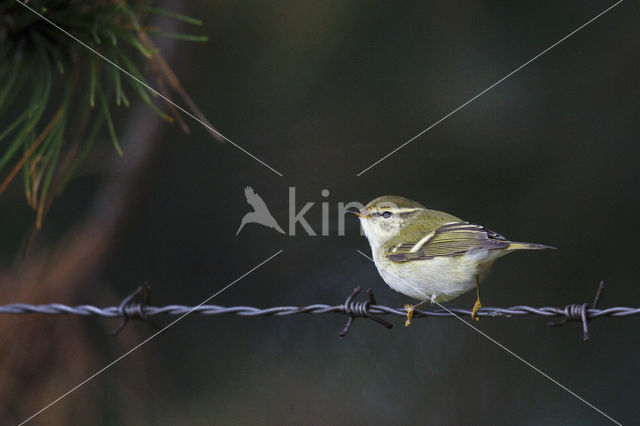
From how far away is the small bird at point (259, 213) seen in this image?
405 centimetres

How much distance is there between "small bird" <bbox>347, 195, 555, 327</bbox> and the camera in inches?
92.4

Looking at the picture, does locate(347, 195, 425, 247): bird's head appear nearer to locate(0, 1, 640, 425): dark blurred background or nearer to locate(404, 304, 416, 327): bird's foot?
locate(404, 304, 416, 327): bird's foot

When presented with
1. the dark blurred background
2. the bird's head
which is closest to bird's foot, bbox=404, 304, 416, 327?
the bird's head

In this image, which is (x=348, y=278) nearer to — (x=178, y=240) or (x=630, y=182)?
(x=178, y=240)

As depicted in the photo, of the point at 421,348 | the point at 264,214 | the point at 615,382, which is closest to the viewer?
the point at 615,382

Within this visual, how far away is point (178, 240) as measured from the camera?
4289 millimetres

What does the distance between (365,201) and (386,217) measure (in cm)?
95

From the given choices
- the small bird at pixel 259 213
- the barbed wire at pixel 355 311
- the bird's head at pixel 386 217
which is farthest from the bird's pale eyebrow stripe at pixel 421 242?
the small bird at pixel 259 213

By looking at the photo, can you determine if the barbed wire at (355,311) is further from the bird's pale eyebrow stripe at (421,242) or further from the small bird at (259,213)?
the small bird at (259,213)

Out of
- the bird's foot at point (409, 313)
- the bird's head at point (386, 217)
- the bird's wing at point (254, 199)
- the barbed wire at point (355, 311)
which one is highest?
the bird's wing at point (254, 199)

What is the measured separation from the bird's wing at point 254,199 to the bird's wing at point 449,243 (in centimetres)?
156

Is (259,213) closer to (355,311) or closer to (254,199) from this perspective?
(254,199)

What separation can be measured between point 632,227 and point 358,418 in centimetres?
179

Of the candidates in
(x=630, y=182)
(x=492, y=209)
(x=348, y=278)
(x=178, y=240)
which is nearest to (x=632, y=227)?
(x=630, y=182)
